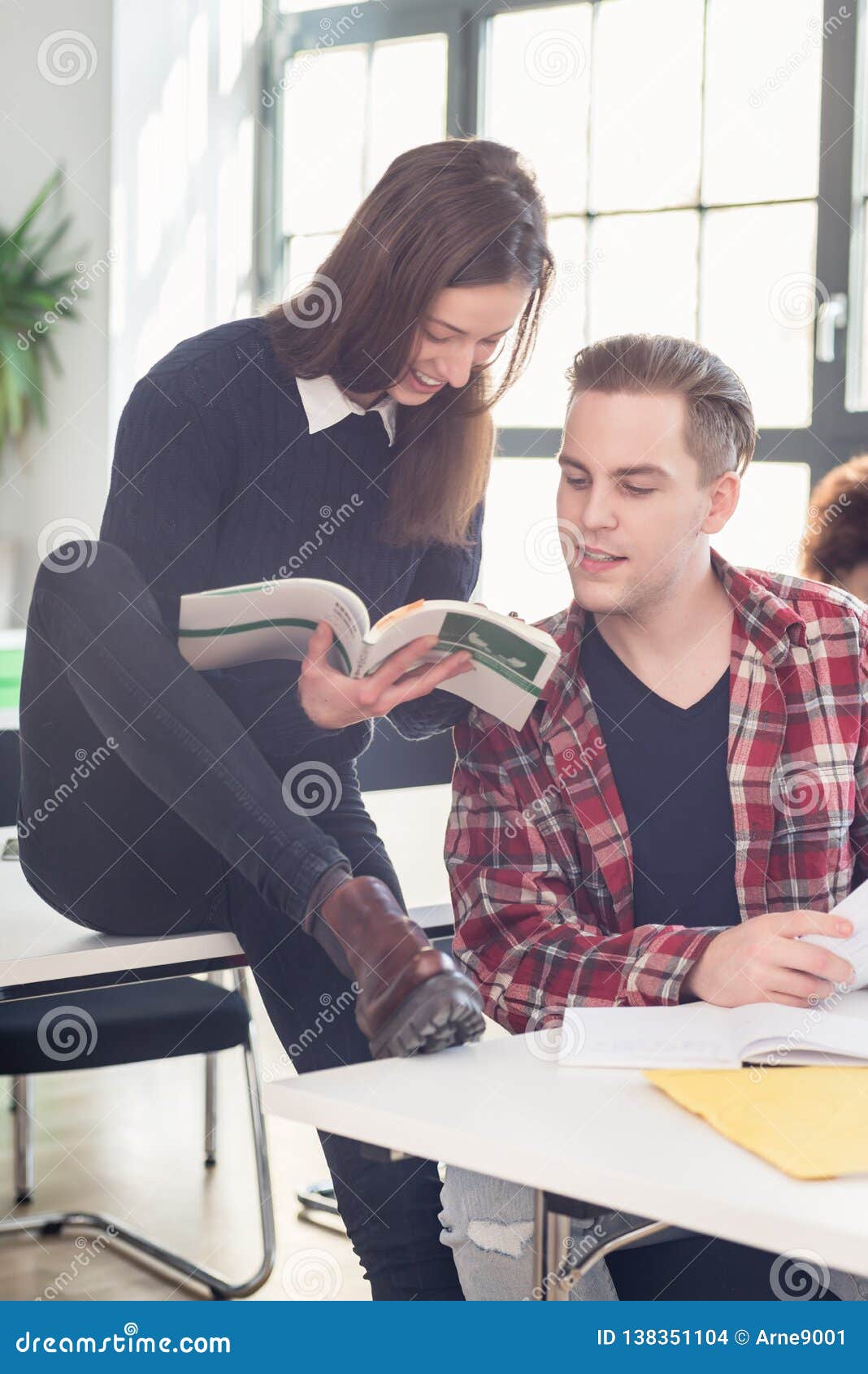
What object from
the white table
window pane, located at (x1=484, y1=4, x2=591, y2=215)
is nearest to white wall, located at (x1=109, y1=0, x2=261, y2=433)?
window pane, located at (x1=484, y1=4, x2=591, y2=215)

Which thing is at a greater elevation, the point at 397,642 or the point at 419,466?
the point at 419,466

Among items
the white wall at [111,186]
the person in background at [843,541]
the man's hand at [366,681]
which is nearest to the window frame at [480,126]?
the white wall at [111,186]

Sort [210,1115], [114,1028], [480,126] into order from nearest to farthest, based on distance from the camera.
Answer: [114,1028] → [210,1115] → [480,126]

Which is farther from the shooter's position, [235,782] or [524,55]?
[524,55]

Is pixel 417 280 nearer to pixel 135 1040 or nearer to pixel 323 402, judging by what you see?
pixel 323 402

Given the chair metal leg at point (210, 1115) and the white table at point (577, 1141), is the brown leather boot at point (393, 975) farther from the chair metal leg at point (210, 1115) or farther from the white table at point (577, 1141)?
the chair metal leg at point (210, 1115)

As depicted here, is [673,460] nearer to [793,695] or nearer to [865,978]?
[793,695]

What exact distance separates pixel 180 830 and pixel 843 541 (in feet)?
4.37

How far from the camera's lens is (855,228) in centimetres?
412

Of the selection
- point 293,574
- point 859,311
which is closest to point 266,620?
point 293,574

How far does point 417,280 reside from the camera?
65.3 inches

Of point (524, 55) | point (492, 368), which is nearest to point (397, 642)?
point (492, 368)

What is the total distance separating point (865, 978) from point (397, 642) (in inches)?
20.4

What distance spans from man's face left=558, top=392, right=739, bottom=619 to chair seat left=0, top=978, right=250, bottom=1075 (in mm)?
890
